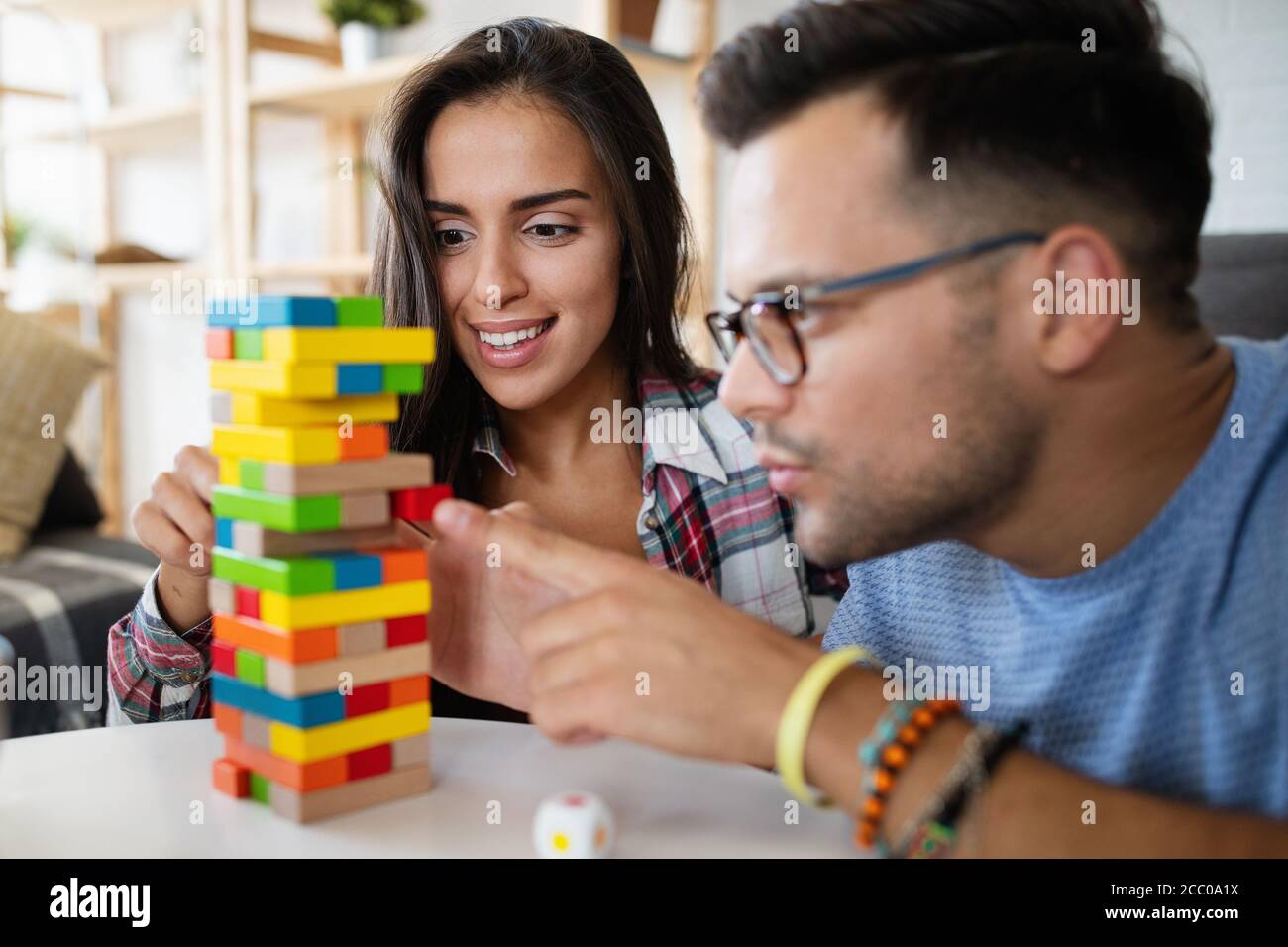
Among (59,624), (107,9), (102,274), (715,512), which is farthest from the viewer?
(107,9)

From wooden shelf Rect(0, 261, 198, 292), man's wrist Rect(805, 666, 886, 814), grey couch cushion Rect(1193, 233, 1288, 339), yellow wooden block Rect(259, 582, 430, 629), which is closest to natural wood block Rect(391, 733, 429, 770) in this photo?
yellow wooden block Rect(259, 582, 430, 629)

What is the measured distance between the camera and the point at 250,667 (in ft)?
3.00

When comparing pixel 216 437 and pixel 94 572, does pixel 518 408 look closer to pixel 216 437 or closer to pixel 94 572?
pixel 216 437

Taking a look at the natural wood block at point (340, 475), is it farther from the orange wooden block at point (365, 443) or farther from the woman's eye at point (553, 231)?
the woman's eye at point (553, 231)

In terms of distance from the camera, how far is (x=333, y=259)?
10.6ft

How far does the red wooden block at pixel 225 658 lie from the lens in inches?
36.9

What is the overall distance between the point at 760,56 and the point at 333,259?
96.6 inches

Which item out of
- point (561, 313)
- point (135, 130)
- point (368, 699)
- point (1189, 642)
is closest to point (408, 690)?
point (368, 699)

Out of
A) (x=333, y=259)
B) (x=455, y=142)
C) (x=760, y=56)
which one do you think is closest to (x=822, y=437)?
(x=760, y=56)

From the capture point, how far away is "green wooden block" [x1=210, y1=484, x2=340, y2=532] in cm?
85

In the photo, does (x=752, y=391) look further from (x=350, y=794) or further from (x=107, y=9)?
(x=107, y=9)

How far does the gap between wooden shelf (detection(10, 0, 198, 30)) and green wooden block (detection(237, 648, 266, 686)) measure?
363cm

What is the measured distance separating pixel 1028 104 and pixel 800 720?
0.50m
